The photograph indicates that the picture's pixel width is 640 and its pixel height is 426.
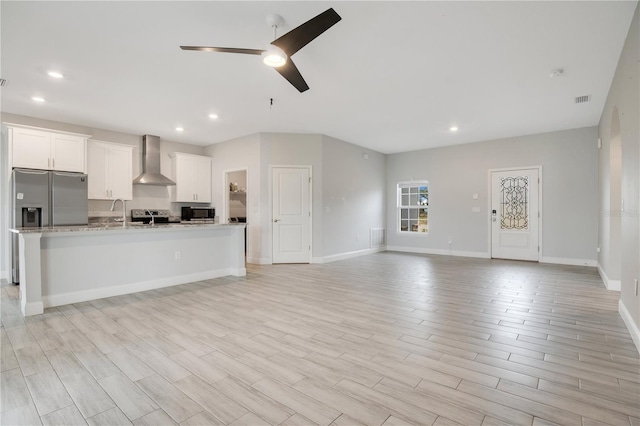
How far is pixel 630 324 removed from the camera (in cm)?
275

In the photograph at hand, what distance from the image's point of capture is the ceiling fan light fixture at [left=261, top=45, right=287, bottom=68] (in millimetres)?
2484

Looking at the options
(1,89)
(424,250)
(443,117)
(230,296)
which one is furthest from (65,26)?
(424,250)

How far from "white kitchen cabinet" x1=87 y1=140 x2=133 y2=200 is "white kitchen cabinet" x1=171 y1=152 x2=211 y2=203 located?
3.08 feet

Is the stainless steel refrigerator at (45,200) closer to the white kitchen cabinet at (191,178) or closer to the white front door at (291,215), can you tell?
the white kitchen cabinet at (191,178)

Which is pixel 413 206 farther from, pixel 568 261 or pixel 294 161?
pixel 294 161

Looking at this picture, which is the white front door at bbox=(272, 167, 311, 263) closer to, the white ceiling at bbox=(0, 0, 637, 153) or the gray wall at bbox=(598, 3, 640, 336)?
the white ceiling at bbox=(0, 0, 637, 153)

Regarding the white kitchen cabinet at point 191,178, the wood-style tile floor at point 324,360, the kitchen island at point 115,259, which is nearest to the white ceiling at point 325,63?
the white kitchen cabinet at point 191,178

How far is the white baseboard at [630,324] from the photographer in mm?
2457

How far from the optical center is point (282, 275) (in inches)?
210

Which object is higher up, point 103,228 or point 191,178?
point 191,178

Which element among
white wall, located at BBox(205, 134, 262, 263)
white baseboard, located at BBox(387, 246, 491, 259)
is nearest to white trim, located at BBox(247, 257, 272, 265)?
A: white wall, located at BBox(205, 134, 262, 263)

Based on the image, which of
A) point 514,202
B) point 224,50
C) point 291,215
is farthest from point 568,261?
point 224,50

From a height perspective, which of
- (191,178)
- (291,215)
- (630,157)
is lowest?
(291,215)

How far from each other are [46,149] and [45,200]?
91 centimetres
